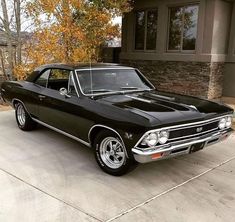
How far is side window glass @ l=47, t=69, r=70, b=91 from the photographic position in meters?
5.49

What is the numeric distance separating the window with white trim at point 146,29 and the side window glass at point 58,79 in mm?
7017

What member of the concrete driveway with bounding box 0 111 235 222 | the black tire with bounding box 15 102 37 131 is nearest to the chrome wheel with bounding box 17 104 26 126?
the black tire with bounding box 15 102 37 131

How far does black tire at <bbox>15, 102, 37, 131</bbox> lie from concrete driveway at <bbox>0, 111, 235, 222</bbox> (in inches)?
33.0

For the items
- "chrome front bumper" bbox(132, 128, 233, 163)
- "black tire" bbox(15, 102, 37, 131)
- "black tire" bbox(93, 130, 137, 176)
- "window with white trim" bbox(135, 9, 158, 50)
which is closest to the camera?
"chrome front bumper" bbox(132, 128, 233, 163)

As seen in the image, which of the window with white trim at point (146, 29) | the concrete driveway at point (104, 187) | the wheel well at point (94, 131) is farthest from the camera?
the window with white trim at point (146, 29)

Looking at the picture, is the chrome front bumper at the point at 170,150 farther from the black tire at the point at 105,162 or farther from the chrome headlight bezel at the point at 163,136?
the black tire at the point at 105,162

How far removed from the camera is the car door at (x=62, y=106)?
15.8 feet

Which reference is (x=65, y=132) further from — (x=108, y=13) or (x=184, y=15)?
(x=184, y=15)

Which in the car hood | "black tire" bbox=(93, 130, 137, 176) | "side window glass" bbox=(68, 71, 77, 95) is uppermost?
"side window glass" bbox=(68, 71, 77, 95)

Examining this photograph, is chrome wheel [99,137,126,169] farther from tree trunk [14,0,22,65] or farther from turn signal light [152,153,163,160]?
tree trunk [14,0,22,65]

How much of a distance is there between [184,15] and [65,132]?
7.63 meters

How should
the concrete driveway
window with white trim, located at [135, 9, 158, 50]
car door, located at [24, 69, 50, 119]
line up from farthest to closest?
1. window with white trim, located at [135, 9, 158, 50]
2. car door, located at [24, 69, 50, 119]
3. the concrete driveway

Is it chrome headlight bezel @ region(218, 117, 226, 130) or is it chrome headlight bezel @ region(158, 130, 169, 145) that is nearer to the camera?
chrome headlight bezel @ region(158, 130, 169, 145)

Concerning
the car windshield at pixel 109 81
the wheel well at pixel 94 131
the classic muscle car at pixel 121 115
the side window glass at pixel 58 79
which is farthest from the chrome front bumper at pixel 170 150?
the side window glass at pixel 58 79
